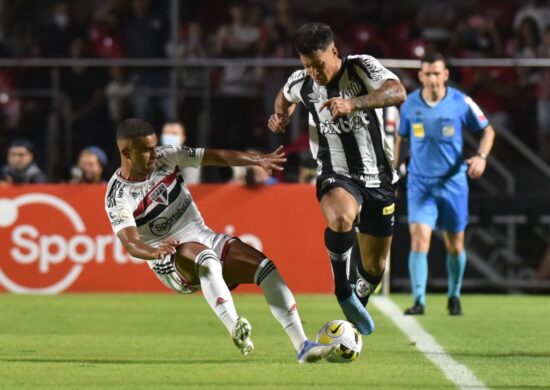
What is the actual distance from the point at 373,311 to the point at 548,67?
16.7 ft

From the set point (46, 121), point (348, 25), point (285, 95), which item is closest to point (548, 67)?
point (348, 25)

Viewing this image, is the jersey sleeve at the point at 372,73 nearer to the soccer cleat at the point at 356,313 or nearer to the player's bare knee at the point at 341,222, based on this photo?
the player's bare knee at the point at 341,222

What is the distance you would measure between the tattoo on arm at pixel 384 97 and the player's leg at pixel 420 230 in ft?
12.9

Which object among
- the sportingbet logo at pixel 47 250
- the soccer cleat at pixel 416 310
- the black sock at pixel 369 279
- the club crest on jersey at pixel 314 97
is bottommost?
the sportingbet logo at pixel 47 250

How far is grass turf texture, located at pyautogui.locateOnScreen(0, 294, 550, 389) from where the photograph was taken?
22.9ft

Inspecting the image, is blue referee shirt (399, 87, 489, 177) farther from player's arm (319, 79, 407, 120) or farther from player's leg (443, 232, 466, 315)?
player's arm (319, 79, 407, 120)

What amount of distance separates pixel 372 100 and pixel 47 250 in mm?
7232

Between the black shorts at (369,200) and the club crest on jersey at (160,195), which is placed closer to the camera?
the club crest on jersey at (160,195)

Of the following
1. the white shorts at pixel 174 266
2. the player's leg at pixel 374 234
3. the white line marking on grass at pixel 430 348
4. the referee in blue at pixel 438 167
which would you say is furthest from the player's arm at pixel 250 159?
the referee in blue at pixel 438 167

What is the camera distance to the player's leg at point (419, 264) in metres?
11.8

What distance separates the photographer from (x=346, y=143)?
852 cm

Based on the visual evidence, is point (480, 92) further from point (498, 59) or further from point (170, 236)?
point (170, 236)

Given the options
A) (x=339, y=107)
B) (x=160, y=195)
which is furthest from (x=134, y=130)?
(x=339, y=107)

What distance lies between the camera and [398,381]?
6934mm
